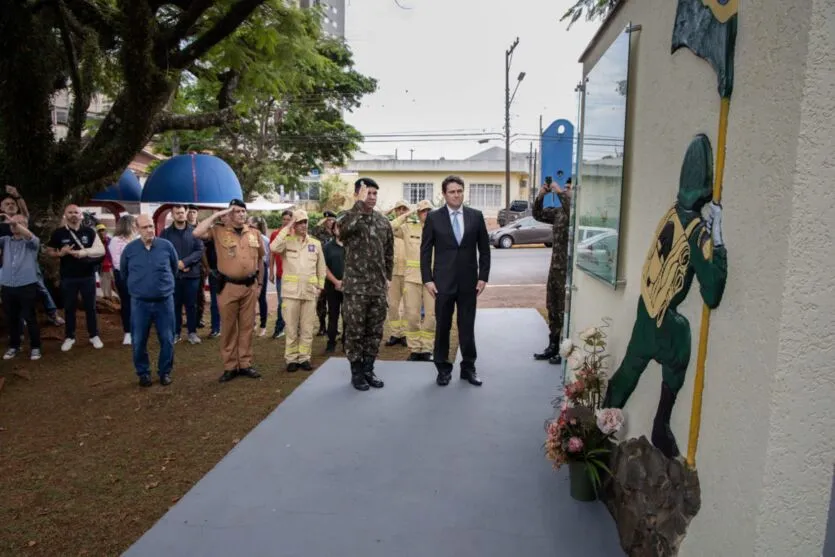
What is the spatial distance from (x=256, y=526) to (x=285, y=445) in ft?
3.44

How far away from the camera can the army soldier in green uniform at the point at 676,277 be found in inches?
75.2

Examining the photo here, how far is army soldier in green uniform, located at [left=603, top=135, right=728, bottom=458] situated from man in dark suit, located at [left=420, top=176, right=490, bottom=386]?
2426mm

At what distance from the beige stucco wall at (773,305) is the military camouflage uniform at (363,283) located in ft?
11.5

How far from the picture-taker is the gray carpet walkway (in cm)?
275

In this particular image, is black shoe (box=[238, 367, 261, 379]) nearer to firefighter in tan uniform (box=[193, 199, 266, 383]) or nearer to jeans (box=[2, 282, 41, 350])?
firefighter in tan uniform (box=[193, 199, 266, 383])

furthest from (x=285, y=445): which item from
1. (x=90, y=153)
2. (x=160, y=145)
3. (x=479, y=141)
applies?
(x=479, y=141)

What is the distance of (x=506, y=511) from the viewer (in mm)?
3027

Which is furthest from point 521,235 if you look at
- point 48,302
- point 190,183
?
point 48,302

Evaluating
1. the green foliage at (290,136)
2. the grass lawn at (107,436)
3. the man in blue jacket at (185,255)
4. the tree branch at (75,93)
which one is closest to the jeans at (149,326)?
the grass lawn at (107,436)

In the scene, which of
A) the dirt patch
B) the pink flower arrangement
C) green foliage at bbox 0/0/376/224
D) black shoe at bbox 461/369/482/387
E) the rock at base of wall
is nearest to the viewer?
the rock at base of wall

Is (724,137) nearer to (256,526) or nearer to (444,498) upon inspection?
(444,498)

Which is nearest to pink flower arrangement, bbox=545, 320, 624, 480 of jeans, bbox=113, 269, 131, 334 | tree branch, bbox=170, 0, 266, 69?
tree branch, bbox=170, 0, 266, 69

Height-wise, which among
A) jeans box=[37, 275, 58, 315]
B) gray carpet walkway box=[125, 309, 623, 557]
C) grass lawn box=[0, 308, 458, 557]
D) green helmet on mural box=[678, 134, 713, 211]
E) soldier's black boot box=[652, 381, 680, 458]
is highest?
green helmet on mural box=[678, 134, 713, 211]

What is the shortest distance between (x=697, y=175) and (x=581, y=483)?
1847mm
